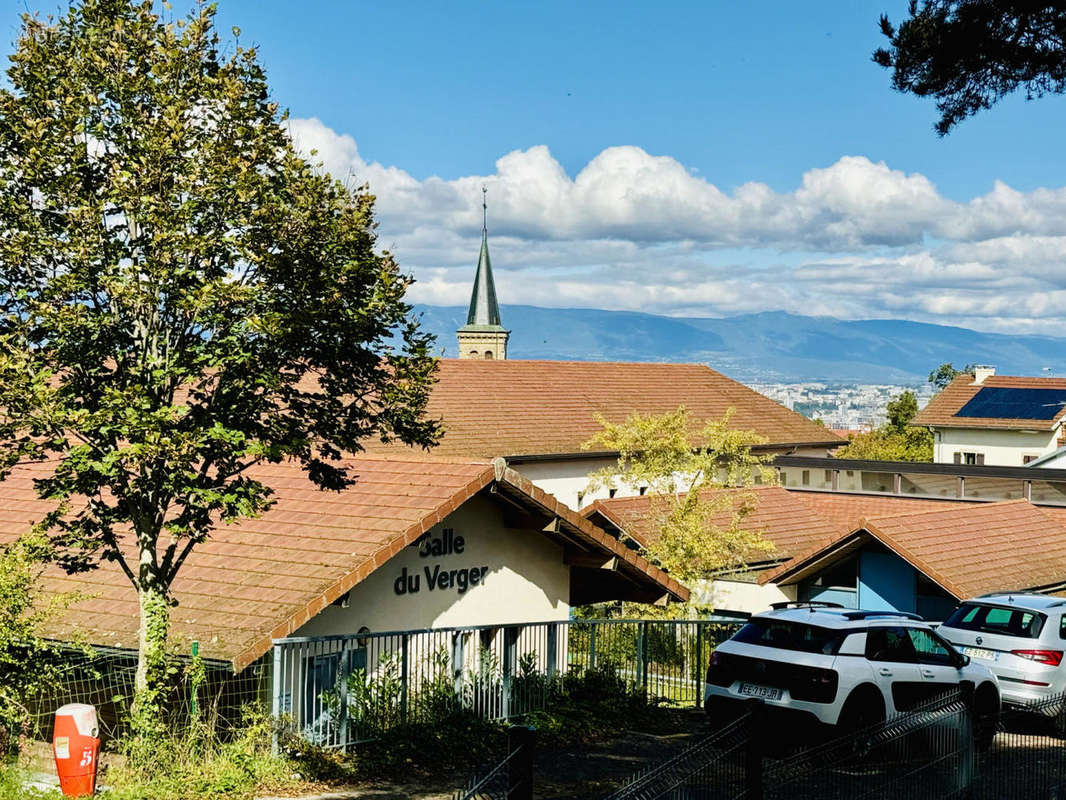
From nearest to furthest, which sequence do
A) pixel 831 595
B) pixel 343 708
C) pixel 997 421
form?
pixel 343 708 < pixel 831 595 < pixel 997 421

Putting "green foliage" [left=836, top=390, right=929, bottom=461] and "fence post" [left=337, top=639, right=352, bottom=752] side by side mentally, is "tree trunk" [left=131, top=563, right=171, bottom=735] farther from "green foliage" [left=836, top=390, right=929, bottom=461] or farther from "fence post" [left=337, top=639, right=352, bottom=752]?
"green foliage" [left=836, top=390, right=929, bottom=461]

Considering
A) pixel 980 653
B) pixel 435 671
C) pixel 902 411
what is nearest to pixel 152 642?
pixel 435 671

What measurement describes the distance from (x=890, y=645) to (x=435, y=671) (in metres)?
5.16

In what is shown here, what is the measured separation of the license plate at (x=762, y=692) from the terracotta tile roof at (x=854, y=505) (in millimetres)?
25144

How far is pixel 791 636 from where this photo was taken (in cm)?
1330

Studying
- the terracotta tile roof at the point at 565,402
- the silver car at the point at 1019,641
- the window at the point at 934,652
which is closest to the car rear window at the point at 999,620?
the silver car at the point at 1019,641

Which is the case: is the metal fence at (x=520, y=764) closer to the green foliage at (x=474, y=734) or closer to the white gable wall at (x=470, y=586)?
the green foliage at (x=474, y=734)

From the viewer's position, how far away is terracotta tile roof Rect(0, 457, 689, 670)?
13148 millimetres

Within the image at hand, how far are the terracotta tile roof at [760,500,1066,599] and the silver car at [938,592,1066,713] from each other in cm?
750

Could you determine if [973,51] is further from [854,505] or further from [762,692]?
[854,505]

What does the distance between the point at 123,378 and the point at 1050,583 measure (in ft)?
71.6

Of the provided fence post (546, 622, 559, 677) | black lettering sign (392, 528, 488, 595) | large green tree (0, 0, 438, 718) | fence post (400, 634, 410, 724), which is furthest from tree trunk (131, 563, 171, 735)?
fence post (546, 622, 559, 677)

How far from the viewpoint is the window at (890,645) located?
43.9 feet

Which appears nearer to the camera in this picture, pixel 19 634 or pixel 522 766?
pixel 522 766
